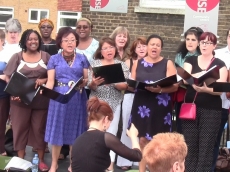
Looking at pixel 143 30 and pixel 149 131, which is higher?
pixel 143 30

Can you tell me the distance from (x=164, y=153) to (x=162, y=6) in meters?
8.60

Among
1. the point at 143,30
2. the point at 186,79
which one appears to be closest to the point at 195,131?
the point at 186,79

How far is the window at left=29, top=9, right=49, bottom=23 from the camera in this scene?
2145cm

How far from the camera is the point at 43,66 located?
21.2 ft

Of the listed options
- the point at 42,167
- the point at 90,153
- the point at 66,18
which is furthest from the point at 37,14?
the point at 90,153

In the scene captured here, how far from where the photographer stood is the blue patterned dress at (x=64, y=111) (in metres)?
6.25

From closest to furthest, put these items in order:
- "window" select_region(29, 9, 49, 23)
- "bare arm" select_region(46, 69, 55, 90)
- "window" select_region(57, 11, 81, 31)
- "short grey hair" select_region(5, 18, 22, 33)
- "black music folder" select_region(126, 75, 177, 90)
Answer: "black music folder" select_region(126, 75, 177, 90), "bare arm" select_region(46, 69, 55, 90), "short grey hair" select_region(5, 18, 22, 33), "window" select_region(57, 11, 81, 31), "window" select_region(29, 9, 49, 23)

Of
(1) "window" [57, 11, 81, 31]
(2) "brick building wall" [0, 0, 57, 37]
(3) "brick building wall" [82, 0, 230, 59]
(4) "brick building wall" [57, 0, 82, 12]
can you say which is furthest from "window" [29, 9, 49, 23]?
(3) "brick building wall" [82, 0, 230, 59]

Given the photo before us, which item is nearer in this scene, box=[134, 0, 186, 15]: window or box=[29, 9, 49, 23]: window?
box=[134, 0, 186, 15]: window

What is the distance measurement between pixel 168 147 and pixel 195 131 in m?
2.86

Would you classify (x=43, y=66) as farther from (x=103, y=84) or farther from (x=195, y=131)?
(x=195, y=131)

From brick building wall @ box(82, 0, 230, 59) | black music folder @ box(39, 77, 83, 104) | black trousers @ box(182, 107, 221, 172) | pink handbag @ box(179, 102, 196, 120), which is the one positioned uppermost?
brick building wall @ box(82, 0, 230, 59)

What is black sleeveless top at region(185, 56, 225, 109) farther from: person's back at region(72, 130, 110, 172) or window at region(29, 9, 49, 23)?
window at region(29, 9, 49, 23)

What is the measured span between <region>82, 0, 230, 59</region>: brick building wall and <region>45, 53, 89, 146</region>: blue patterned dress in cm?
516
